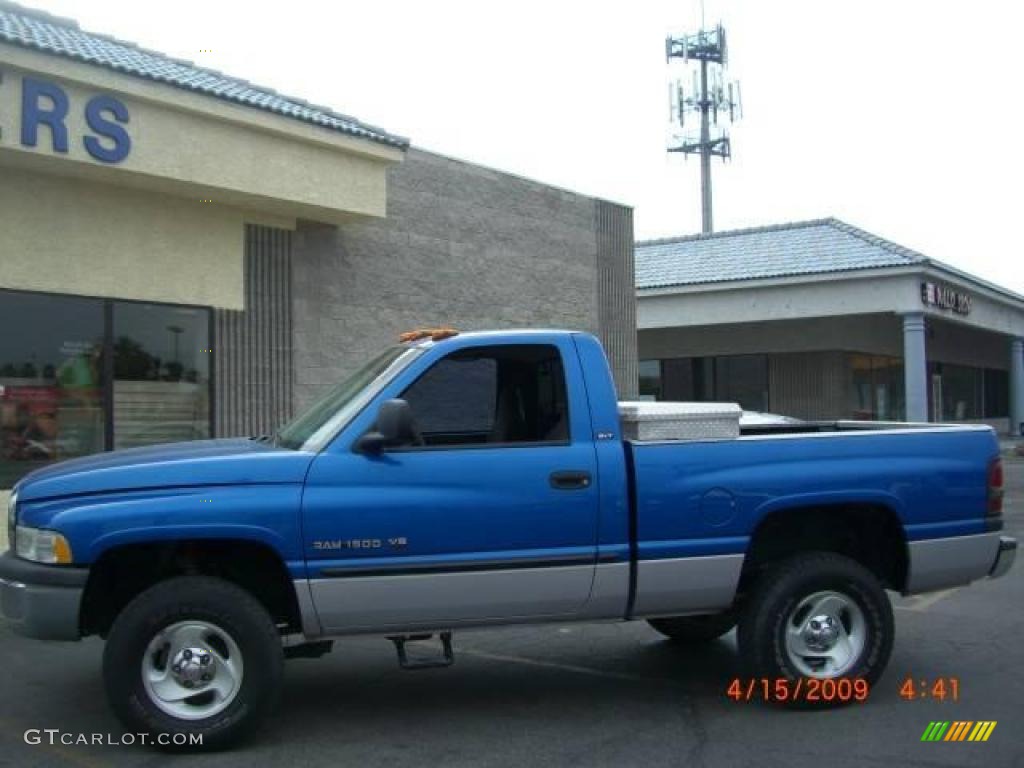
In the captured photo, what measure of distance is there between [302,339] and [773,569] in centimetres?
899

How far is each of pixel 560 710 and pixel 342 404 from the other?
6.88 ft

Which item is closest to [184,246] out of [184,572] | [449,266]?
[449,266]

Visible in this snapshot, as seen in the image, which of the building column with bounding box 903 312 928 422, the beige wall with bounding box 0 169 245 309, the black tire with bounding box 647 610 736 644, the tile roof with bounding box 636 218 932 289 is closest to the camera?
the black tire with bounding box 647 610 736 644

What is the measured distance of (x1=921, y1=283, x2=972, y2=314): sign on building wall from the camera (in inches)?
992

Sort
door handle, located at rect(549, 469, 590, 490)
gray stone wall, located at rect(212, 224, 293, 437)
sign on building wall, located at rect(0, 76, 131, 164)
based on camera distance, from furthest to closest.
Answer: gray stone wall, located at rect(212, 224, 293, 437)
sign on building wall, located at rect(0, 76, 131, 164)
door handle, located at rect(549, 469, 590, 490)

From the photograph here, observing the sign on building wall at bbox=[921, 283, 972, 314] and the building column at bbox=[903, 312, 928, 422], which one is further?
the sign on building wall at bbox=[921, 283, 972, 314]

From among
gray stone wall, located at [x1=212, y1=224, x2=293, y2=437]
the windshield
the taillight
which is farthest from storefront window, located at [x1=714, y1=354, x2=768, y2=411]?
the windshield

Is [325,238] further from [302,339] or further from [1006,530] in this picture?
[1006,530]

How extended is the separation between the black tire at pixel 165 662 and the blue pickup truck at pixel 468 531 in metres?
0.01

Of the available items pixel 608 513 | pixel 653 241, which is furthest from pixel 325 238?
pixel 653 241

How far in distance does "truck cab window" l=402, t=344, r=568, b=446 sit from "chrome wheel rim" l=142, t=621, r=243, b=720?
5.15ft

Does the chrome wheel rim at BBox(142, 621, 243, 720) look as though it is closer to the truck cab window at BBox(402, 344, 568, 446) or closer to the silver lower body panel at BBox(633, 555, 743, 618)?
the truck cab window at BBox(402, 344, 568, 446)

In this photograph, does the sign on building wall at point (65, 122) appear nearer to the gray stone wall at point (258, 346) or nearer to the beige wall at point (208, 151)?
the beige wall at point (208, 151)

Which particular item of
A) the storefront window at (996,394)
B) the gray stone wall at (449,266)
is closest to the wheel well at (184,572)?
the gray stone wall at (449,266)
